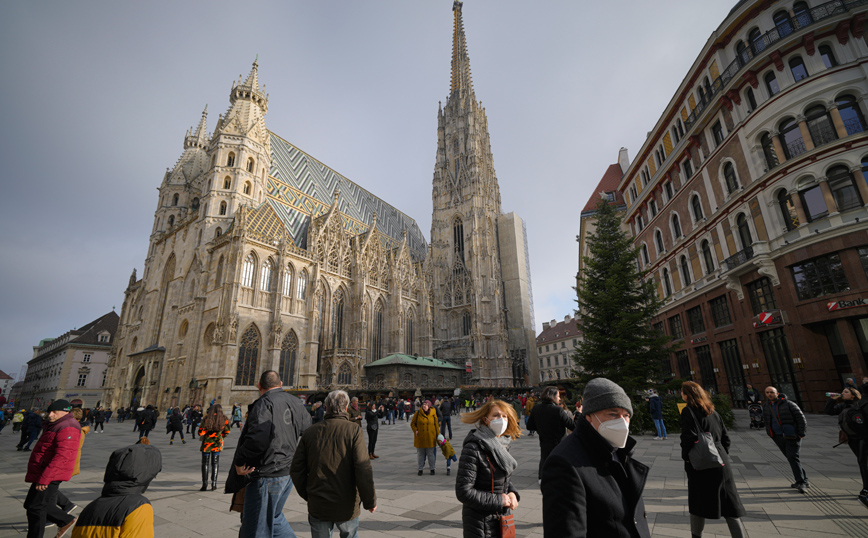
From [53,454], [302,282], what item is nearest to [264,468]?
[53,454]

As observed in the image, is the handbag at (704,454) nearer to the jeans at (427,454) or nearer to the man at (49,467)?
the jeans at (427,454)

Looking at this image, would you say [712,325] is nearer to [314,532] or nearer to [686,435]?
[686,435]

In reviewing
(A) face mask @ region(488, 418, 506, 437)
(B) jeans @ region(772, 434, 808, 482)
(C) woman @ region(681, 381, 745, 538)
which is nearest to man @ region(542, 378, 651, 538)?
(A) face mask @ region(488, 418, 506, 437)

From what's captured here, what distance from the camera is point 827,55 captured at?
49.5ft

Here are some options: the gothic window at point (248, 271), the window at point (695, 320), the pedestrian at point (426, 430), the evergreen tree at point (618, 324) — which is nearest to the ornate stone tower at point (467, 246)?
the gothic window at point (248, 271)

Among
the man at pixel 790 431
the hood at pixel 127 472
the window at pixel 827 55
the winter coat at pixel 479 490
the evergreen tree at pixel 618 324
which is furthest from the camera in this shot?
the window at pixel 827 55

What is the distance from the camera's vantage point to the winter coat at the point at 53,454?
4.44 meters

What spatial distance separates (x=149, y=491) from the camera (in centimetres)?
738

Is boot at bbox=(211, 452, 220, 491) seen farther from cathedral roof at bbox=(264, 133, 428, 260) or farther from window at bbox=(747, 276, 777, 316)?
cathedral roof at bbox=(264, 133, 428, 260)

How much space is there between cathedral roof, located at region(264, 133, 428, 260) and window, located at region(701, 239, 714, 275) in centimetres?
3064

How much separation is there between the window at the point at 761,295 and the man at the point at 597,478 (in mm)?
17871

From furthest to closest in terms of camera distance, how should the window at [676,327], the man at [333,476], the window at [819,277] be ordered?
1. the window at [676,327]
2. the window at [819,277]
3. the man at [333,476]

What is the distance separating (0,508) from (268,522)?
6.24m

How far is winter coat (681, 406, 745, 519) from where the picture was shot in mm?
3689
